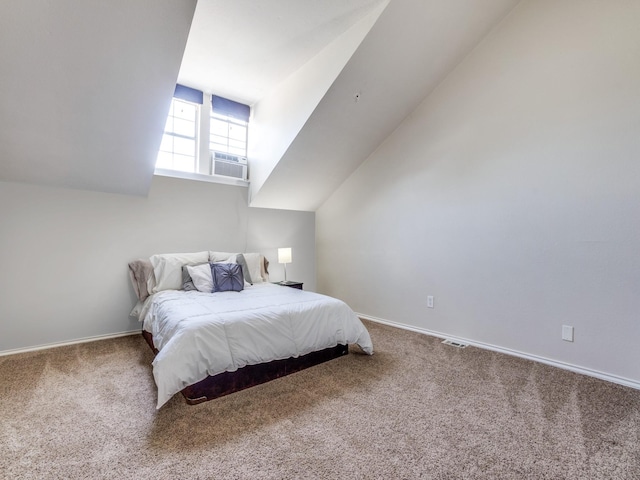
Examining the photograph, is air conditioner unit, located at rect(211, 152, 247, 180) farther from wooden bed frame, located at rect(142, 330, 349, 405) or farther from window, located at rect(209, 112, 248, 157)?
wooden bed frame, located at rect(142, 330, 349, 405)

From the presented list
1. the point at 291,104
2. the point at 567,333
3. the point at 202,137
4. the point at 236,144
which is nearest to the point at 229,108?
the point at 236,144

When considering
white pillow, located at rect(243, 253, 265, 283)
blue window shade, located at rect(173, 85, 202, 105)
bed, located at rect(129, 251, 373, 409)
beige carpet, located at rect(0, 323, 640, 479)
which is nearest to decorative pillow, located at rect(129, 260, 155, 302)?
bed, located at rect(129, 251, 373, 409)

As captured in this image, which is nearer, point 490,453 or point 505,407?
point 490,453

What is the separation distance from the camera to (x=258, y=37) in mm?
2863

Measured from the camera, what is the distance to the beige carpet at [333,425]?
55.1 inches

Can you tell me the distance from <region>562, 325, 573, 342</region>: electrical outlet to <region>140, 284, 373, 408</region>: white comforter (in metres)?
1.61

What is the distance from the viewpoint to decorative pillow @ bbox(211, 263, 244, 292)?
3158 mm

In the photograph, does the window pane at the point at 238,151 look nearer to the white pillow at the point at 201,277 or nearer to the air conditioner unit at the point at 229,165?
the air conditioner unit at the point at 229,165

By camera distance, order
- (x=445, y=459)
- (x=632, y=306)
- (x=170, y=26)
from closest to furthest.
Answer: (x=445, y=459) → (x=170, y=26) → (x=632, y=306)

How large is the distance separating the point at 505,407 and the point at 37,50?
→ 12.4 feet

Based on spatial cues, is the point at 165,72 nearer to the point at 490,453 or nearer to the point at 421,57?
the point at 421,57

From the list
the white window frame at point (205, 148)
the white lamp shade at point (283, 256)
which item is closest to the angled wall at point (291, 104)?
the white window frame at point (205, 148)

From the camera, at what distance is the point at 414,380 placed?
229cm

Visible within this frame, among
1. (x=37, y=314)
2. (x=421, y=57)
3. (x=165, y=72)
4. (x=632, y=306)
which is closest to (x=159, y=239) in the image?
(x=37, y=314)
